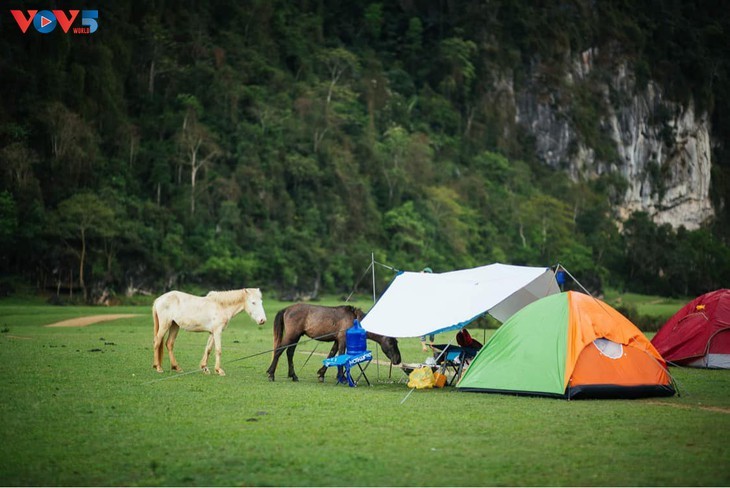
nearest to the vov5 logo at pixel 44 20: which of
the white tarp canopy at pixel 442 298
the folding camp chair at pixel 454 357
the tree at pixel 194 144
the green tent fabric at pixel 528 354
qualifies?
the tree at pixel 194 144

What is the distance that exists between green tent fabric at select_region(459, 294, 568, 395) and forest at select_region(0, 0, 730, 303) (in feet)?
150

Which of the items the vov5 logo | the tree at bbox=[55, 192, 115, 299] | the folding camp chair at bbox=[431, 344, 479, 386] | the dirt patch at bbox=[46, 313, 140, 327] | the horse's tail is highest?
the vov5 logo

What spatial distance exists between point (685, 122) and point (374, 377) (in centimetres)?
12437

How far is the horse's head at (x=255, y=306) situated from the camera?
19344mm

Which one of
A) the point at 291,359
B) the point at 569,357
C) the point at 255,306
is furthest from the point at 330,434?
the point at 255,306

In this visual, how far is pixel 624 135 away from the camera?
4892 inches

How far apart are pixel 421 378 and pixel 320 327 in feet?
8.29

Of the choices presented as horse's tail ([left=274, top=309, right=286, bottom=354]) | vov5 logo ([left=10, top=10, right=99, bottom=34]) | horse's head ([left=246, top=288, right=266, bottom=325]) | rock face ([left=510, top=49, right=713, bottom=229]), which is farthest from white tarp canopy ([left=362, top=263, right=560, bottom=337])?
rock face ([left=510, top=49, right=713, bottom=229])

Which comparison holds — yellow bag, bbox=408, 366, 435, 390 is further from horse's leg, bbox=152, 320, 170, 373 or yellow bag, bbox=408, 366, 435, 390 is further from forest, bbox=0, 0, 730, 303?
forest, bbox=0, 0, 730, 303

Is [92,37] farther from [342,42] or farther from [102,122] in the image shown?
[342,42]

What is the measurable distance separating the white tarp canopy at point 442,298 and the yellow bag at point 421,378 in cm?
85

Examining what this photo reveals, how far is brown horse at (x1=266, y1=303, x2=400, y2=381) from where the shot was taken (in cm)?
1888

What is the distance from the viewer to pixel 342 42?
112m

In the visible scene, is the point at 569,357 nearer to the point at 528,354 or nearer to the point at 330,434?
the point at 528,354
